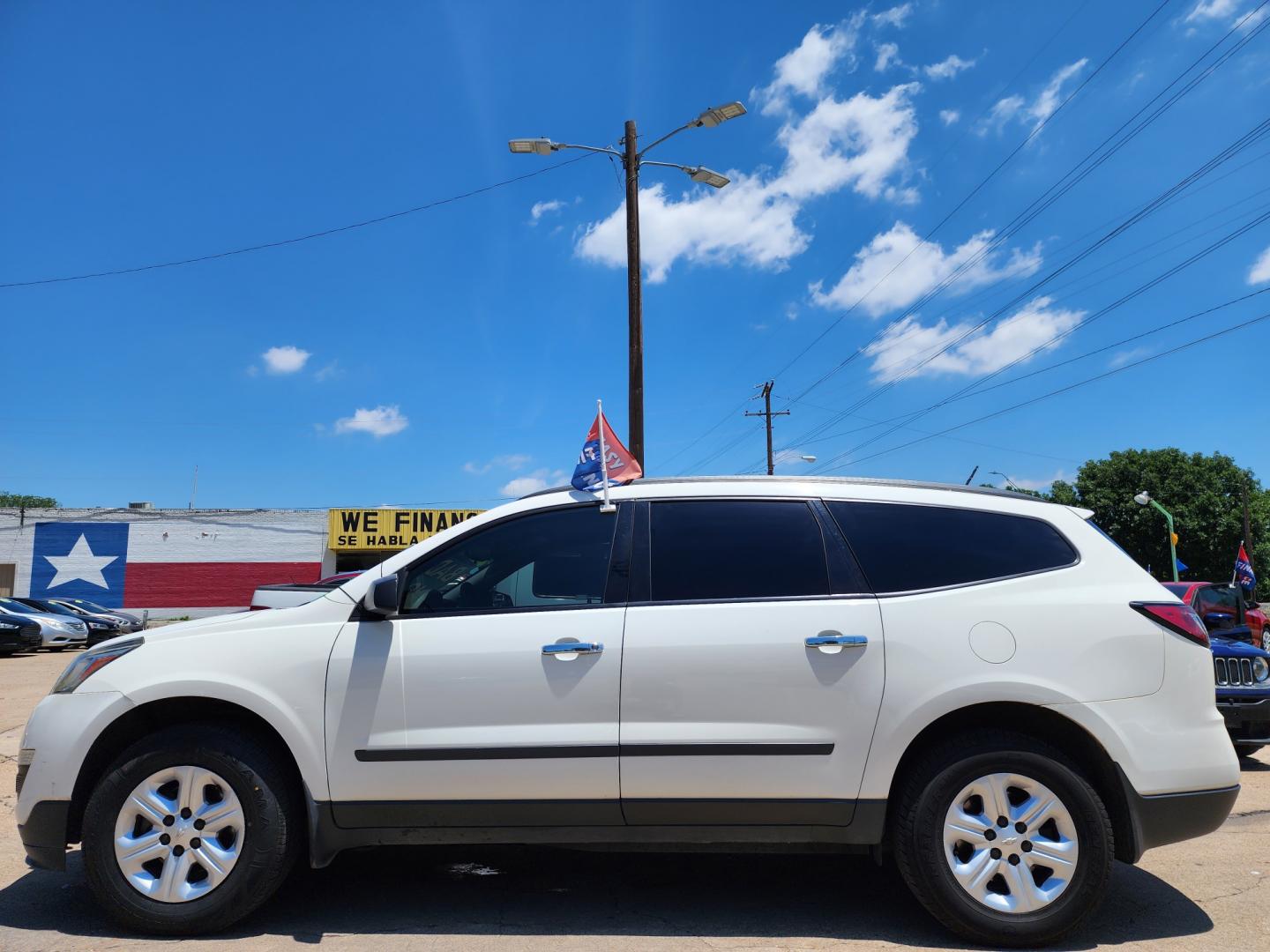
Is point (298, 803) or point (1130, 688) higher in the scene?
point (1130, 688)

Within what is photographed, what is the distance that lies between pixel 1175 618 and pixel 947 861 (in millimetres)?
1341

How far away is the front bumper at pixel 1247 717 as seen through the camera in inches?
266

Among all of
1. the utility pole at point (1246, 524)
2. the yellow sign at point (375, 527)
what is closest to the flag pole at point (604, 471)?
the yellow sign at point (375, 527)

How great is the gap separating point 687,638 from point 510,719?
78cm

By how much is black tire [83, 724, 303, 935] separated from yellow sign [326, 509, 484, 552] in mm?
32685

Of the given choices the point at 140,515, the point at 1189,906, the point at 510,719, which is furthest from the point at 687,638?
the point at 140,515

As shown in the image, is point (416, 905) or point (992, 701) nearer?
point (992, 701)

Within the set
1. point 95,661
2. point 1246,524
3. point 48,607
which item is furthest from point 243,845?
point 1246,524

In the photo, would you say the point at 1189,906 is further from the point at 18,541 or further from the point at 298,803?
the point at 18,541

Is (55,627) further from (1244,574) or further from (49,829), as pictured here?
(1244,574)

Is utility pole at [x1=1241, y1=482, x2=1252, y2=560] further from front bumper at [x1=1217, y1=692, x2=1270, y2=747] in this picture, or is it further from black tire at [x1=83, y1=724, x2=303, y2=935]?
black tire at [x1=83, y1=724, x2=303, y2=935]

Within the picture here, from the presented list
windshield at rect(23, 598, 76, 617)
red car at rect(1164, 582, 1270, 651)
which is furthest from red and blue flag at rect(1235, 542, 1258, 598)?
windshield at rect(23, 598, 76, 617)

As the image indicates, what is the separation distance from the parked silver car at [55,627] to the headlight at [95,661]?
67.9 ft

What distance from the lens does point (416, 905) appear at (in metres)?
Result: 3.89
